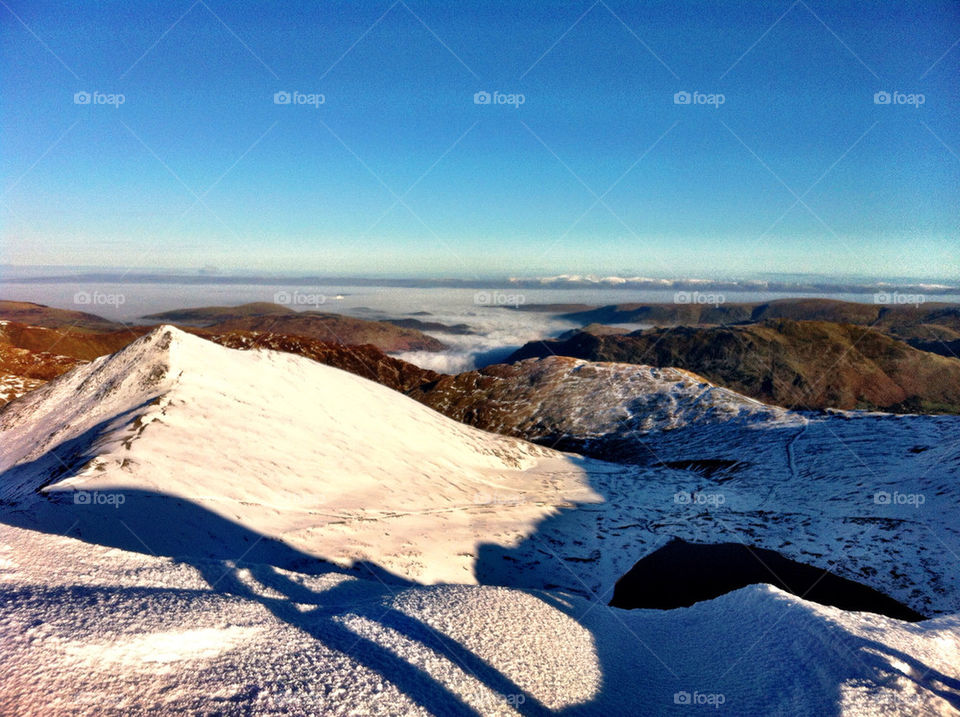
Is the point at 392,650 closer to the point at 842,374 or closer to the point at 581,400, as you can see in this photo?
the point at 581,400

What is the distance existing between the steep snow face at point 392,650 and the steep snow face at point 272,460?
6248mm

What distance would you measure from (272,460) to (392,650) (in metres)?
15.1

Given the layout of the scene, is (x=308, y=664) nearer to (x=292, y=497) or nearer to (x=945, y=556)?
(x=292, y=497)

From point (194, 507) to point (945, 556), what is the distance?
77.8 ft

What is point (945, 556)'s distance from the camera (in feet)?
57.5

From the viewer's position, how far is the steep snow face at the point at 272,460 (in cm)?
1588

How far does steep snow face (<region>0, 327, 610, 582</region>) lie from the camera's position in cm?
1588

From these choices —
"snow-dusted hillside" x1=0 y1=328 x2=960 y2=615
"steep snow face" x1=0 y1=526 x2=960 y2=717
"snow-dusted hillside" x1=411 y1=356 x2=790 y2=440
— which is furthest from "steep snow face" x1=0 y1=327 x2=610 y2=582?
"snow-dusted hillside" x1=411 y1=356 x2=790 y2=440

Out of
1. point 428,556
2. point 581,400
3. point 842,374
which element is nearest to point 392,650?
point 428,556

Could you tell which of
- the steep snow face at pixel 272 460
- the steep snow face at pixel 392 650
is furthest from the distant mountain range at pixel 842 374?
the steep snow face at pixel 392 650

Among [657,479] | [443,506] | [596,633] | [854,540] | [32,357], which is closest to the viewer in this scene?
[596,633]

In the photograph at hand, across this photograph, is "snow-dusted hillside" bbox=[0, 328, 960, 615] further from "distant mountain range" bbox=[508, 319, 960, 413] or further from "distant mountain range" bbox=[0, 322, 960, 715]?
"distant mountain range" bbox=[508, 319, 960, 413]

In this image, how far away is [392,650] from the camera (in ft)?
22.5

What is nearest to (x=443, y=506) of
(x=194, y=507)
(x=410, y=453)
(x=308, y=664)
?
(x=410, y=453)
